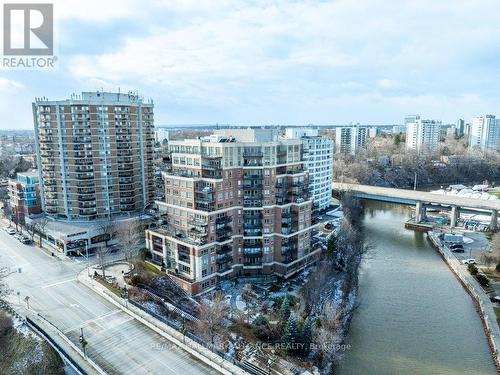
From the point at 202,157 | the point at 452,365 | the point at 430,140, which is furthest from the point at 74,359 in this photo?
the point at 430,140

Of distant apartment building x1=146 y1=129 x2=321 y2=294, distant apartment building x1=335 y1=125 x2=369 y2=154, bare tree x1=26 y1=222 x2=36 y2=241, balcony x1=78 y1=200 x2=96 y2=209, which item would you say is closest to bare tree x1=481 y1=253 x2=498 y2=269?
distant apartment building x1=146 y1=129 x2=321 y2=294

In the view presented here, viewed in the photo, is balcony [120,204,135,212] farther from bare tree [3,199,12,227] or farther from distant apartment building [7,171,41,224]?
bare tree [3,199,12,227]

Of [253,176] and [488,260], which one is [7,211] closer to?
[253,176]

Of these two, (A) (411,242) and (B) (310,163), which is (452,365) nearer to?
(A) (411,242)

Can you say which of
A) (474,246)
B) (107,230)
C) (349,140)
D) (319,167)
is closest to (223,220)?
(107,230)

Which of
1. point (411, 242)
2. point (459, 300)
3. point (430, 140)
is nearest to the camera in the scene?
point (459, 300)

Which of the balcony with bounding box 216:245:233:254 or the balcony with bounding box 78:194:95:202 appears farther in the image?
the balcony with bounding box 78:194:95:202
